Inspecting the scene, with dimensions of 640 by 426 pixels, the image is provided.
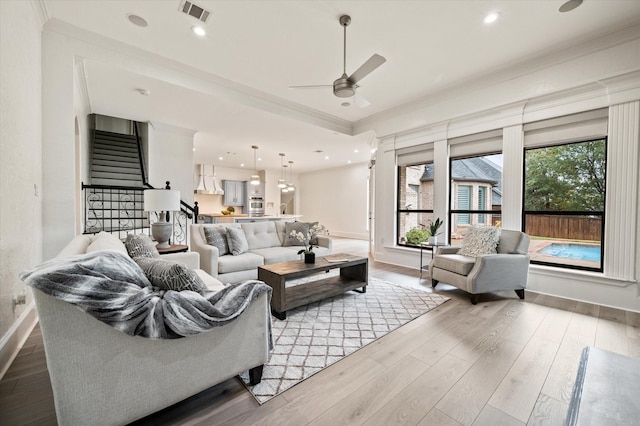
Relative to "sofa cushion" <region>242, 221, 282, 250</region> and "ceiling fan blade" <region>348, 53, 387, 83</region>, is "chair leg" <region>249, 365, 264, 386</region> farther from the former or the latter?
"sofa cushion" <region>242, 221, 282, 250</region>

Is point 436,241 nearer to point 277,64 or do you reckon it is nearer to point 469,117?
point 469,117

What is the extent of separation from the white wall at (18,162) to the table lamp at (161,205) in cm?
99

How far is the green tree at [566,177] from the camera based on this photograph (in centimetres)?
340

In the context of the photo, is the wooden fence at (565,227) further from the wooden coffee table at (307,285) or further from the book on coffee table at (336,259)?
the book on coffee table at (336,259)

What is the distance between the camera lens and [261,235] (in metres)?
4.63

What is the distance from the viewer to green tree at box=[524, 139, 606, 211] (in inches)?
134

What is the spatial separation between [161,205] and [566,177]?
17.6 feet

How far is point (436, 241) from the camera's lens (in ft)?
14.6

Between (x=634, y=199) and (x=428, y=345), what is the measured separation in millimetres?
3012

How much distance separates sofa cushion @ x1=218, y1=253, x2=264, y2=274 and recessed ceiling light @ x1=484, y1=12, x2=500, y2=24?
3970mm

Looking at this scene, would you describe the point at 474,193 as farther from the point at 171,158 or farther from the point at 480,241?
the point at 171,158

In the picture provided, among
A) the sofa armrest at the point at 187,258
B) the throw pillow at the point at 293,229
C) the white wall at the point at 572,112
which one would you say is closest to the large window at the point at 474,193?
the white wall at the point at 572,112

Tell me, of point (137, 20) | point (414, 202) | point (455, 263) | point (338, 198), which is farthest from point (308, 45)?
point (338, 198)

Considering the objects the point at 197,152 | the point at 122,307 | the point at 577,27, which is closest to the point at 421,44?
the point at 577,27
